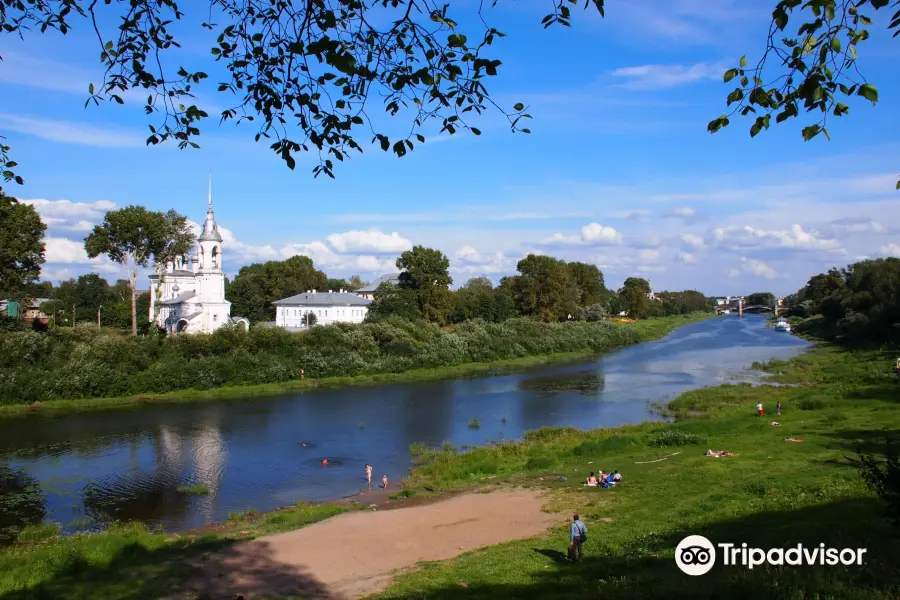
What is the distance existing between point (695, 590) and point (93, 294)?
103951 millimetres

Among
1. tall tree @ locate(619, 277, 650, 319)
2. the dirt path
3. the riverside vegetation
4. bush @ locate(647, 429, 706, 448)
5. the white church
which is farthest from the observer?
tall tree @ locate(619, 277, 650, 319)

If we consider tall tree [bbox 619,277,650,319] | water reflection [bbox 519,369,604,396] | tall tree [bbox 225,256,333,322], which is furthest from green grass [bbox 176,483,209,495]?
tall tree [bbox 619,277,650,319]

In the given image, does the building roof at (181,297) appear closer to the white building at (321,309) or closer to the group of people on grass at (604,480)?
the white building at (321,309)

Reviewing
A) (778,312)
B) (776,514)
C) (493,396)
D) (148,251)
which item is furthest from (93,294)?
(778,312)

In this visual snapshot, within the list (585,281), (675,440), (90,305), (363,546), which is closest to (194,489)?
(363,546)

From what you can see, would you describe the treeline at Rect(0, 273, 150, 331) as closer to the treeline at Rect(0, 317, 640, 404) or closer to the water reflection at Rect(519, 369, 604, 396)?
the treeline at Rect(0, 317, 640, 404)

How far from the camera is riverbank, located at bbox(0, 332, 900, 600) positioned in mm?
9219

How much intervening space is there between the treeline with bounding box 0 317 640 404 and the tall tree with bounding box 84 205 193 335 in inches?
384

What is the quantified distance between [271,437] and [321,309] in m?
48.8

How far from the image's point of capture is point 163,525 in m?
19.6

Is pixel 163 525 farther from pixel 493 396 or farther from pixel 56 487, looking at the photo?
pixel 493 396

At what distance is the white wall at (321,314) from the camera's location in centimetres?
7900

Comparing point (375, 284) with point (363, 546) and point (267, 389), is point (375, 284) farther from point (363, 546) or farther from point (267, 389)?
point (363, 546)

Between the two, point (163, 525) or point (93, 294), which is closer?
point (163, 525)
